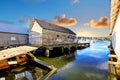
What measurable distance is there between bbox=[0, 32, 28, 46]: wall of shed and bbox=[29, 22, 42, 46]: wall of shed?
156 cm

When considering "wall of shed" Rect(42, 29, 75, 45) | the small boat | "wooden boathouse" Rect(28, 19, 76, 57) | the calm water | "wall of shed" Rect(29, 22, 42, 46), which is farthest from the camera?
"wall of shed" Rect(42, 29, 75, 45)

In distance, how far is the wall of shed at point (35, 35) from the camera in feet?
80.8

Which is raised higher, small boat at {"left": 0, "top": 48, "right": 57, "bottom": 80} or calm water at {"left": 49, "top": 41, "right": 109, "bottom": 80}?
small boat at {"left": 0, "top": 48, "right": 57, "bottom": 80}

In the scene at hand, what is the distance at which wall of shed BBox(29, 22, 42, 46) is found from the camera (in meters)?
24.6

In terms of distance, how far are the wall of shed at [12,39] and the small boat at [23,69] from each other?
11398mm

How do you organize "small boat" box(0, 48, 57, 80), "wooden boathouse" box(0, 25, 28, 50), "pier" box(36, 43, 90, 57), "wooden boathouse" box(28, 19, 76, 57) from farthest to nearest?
"wooden boathouse" box(28, 19, 76, 57), "wooden boathouse" box(0, 25, 28, 50), "pier" box(36, 43, 90, 57), "small boat" box(0, 48, 57, 80)

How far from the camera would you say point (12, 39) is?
80.4 ft

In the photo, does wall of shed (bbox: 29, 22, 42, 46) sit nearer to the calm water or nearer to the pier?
the pier

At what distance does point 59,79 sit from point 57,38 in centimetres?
2023

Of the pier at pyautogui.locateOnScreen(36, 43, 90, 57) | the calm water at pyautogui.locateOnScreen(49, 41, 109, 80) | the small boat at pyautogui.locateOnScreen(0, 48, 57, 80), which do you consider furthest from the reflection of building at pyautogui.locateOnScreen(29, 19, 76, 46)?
the small boat at pyautogui.locateOnScreen(0, 48, 57, 80)

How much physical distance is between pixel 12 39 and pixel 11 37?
478 mm

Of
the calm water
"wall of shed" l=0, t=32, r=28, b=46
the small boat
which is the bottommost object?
the calm water

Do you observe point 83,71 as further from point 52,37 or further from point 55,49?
point 52,37

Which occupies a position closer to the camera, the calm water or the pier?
the calm water
